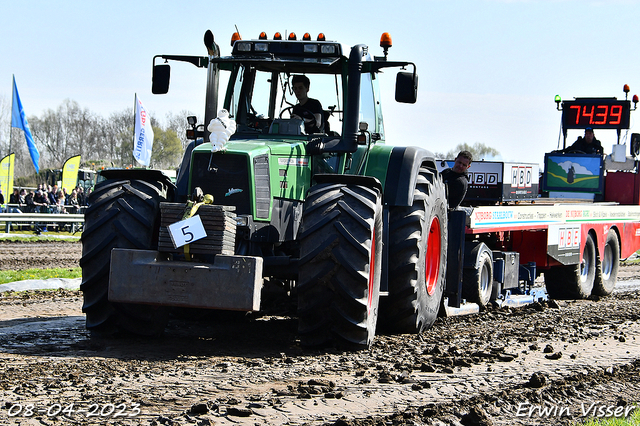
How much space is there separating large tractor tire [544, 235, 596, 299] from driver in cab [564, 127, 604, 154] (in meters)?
3.87

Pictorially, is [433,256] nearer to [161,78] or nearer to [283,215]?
[283,215]

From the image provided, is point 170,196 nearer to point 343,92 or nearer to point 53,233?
point 343,92

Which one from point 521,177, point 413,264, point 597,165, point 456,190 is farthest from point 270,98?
point 597,165

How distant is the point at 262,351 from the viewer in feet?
23.6

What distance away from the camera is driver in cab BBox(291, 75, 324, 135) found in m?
8.43

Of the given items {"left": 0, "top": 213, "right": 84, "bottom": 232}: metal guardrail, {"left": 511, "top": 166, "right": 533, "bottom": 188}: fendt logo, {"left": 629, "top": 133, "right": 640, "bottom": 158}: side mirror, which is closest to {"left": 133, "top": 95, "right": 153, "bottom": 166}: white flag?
{"left": 0, "top": 213, "right": 84, "bottom": 232}: metal guardrail

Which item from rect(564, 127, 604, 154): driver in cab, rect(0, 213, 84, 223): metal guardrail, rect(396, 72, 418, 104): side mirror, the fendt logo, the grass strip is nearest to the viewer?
rect(396, 72, 418, 104): side mirror

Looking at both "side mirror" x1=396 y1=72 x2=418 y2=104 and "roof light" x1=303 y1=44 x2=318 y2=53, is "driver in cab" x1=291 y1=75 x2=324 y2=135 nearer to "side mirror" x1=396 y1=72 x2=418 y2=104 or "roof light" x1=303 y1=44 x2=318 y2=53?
"roof light" x1=303 y1=44 x2=318 y2=53

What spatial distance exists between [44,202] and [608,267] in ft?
64.1

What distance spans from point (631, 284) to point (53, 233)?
1756 centimetres

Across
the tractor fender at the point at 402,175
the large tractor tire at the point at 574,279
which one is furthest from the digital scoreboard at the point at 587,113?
the tractor fender at the point at 402,175

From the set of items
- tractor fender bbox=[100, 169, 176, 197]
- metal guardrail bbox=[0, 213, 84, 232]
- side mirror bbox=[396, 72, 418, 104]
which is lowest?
metal guardrail bbox=[0, 213, 84, 232]

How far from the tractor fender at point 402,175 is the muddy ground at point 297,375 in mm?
1410

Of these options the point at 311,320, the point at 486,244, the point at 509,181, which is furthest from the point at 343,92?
the point at 509,181
